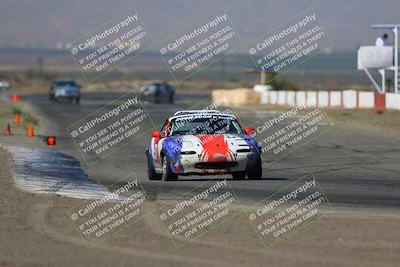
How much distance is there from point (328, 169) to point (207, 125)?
11.1ft

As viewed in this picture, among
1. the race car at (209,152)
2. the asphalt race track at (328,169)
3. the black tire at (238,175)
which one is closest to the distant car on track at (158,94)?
the asphalt race track at (328,169)

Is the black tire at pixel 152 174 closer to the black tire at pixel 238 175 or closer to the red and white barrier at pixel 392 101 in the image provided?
the black tire at pixel 238 175

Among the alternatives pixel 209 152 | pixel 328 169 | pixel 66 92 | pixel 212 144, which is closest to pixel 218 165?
pixel 209 152

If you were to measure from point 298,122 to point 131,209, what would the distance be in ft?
82.6

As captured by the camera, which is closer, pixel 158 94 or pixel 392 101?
pixel 392 101

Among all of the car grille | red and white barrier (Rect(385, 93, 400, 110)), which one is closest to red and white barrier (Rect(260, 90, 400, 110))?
red and white barrier (Rect(385, 93, 400, 110))

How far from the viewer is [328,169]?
819 inches

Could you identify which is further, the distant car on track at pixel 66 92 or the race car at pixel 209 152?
the distant car on track at pixel 66 92

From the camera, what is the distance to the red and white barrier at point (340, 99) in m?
41.7

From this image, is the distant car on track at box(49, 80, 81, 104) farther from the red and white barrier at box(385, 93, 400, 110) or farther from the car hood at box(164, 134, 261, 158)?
the car hood at box(164, 134, 261, 158)

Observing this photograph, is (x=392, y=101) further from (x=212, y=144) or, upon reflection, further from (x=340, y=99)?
(x=212, y=144)

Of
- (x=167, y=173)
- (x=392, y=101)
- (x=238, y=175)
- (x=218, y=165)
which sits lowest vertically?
(x=392, y=101)

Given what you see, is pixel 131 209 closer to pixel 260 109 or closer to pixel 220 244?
pixel 220 244

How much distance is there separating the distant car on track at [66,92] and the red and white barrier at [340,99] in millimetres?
16385
